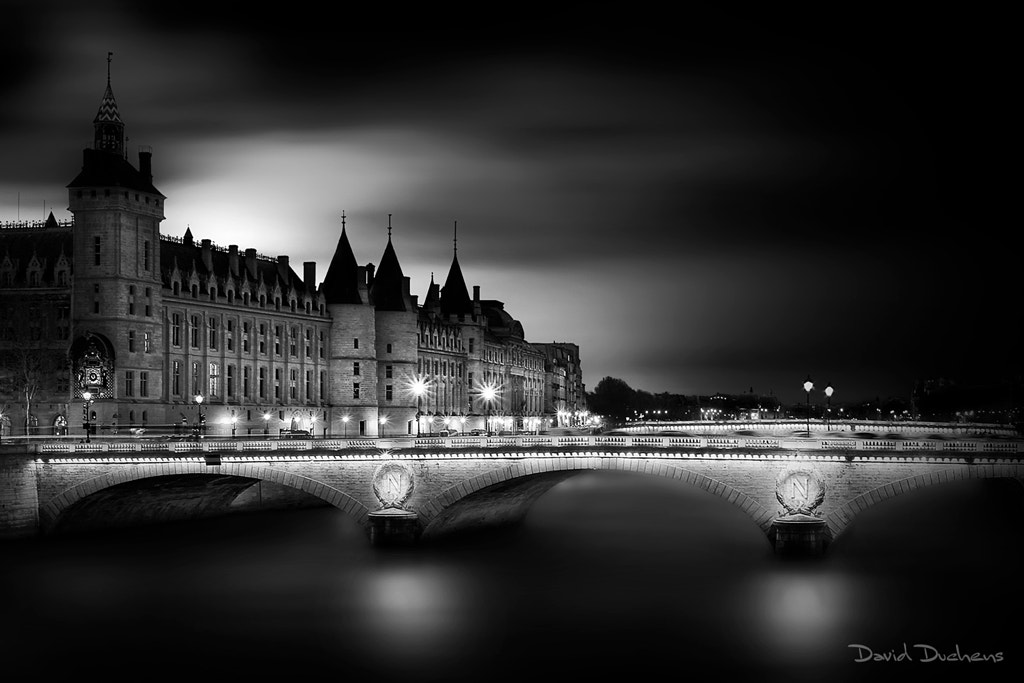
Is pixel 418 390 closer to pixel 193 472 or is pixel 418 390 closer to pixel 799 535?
pixel 193 472

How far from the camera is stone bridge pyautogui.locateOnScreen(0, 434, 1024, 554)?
5300 cm

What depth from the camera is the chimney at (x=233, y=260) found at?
400ft

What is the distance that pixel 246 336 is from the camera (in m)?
121

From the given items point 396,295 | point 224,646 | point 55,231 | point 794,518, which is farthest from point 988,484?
point 224,646

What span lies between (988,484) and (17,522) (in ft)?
277

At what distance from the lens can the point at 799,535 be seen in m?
54.2

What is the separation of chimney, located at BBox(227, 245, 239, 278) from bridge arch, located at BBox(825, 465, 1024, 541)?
257ft

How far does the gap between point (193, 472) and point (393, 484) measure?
10.2 metres

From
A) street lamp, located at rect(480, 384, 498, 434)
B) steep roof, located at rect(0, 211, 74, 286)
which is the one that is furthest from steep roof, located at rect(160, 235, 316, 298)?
street lamp, located at rect(480, 384, 498, 434)

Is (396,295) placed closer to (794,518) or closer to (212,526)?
(212,526)

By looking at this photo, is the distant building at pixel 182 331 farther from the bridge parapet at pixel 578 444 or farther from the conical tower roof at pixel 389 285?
the bridge parapet at pixel 578 444

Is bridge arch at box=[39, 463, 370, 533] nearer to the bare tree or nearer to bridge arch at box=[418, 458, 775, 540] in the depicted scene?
bridge arch at box=[418, 458, 775, 540]

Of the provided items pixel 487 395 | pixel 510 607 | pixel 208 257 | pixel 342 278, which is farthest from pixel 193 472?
pixel 487 395

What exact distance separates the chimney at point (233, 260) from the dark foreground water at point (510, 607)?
5202 cm
